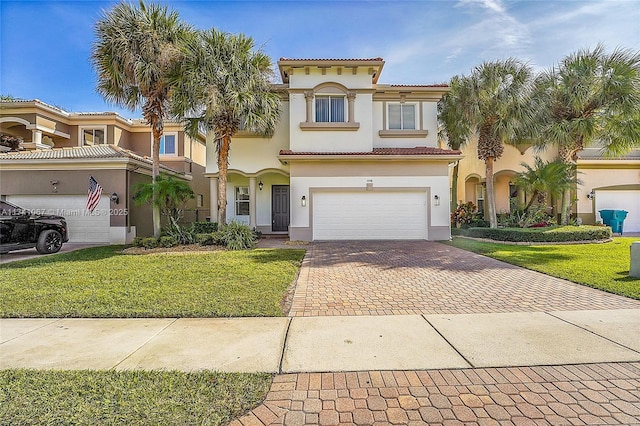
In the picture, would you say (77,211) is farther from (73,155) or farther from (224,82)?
(224,82)

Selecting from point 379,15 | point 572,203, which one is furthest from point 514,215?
point 379,15

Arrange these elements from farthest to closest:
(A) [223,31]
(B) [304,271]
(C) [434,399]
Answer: (A) [223,31]
(B) [304,271]
(C) [434,399]

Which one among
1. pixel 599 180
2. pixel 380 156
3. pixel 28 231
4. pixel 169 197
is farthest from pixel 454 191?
pixel 28 231

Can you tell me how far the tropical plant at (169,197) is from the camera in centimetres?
1211

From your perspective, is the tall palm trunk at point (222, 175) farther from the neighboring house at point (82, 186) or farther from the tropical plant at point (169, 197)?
the neighboring house at point (82, 186)

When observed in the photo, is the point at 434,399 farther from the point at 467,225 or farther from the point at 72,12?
the point at 467,225

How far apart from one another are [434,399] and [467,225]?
17.2 m

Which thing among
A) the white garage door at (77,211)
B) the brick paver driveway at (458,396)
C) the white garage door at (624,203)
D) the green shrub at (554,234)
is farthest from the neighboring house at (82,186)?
the white garage door at (624,203)

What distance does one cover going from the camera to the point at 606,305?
5.25 meters

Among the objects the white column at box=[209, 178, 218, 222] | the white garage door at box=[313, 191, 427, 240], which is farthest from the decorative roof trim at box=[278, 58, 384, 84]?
the white column at box=[209, 178, 218, 222]

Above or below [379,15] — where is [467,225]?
below

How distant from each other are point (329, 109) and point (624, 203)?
18853 mm

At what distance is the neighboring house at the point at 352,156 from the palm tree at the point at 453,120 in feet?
3.88

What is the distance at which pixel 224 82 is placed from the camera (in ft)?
39.0
